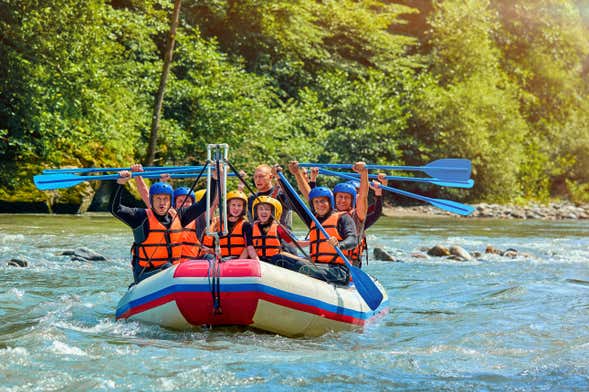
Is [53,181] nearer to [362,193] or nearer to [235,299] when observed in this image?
[235,299]

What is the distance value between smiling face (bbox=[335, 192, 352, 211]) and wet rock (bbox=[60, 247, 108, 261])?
450 cm

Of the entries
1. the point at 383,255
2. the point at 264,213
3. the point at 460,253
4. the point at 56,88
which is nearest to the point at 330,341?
the point at 264,213

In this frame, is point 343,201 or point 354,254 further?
point 343,201

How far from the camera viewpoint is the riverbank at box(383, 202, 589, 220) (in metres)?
24.1

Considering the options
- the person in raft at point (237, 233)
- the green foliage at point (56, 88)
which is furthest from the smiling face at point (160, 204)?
the green foliage at point (56, 88)

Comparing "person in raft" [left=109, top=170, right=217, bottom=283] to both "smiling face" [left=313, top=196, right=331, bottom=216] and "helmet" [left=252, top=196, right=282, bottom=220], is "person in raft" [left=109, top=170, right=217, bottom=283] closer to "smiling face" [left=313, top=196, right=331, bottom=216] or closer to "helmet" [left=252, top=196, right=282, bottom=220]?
"helmet" [left=252, top=196, right=282, bottom=220]

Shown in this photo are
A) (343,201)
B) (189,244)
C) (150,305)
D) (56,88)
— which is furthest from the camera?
(56,88)

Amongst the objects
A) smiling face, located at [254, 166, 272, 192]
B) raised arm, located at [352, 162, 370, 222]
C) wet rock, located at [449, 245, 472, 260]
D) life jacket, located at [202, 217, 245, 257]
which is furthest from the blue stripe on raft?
wet rock, located at [449, 245, 472, 260]

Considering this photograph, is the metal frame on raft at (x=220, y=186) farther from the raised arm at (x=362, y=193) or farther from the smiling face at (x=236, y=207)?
the raised arm at (x=362, y=193)

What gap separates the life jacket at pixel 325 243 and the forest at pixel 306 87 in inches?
415

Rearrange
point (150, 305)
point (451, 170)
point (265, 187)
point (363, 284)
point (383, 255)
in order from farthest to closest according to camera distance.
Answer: point (383, 255) < point (451, 170) < point (265, 187) < point (363, 284) < point (150, 305)

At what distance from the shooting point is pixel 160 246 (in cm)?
695

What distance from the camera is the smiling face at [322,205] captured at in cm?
730

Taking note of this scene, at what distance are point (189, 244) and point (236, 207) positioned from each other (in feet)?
1.70
